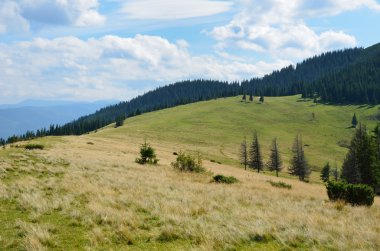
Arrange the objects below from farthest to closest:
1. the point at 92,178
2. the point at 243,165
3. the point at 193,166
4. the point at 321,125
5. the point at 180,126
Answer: the point at 321,125, the point at 180,126, the point at 243,165, the point at 193,166, the point at 92,178

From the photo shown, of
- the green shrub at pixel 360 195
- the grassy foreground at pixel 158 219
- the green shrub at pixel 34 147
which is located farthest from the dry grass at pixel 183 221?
the green shrub at pixel 34 147

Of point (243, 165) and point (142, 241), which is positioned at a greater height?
point (142, 241)

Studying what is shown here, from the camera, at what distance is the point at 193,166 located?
36781 millimetres

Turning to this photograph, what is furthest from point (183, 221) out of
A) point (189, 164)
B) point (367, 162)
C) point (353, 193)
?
point (367, 162)

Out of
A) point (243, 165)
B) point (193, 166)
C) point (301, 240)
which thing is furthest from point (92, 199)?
point (243, 165)

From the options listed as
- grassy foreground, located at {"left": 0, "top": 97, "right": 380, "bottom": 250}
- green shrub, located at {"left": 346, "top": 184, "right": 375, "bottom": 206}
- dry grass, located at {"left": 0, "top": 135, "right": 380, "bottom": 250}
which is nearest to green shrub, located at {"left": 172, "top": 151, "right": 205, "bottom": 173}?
grassy foreground, located at {"left": 0, "top": 97, "right": 380, "bottom": 250}

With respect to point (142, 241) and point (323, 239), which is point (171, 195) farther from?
point (323, 239)

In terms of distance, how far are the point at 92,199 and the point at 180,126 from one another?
145 m

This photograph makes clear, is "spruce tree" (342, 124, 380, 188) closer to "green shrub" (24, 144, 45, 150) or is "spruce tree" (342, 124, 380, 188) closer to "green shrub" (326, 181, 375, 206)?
"green shrub" (326, 181, 375, 206)

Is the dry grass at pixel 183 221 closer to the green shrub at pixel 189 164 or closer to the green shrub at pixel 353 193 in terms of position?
the green shrub at pixel 353 193

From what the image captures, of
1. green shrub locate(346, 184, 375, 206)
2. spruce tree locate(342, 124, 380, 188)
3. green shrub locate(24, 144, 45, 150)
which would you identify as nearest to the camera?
green shrub locate(346, 184, 375, 206)

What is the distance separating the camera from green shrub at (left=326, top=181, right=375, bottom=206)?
18750 millimetres

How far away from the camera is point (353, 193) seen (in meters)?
19.2

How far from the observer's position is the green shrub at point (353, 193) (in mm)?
18750
